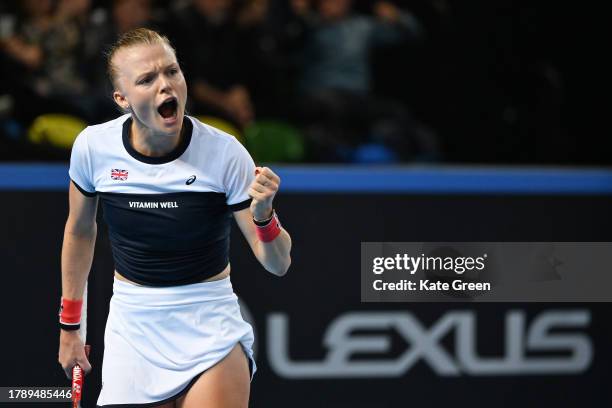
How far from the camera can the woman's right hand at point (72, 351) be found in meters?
4.10

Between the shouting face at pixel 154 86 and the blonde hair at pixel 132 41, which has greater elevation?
the blonde hair at pixel 132 41

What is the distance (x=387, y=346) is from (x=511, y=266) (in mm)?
718

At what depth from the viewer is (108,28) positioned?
21.2ft

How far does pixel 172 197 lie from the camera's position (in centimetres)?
379

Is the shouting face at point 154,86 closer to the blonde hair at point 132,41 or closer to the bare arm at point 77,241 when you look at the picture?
the blonde hair at point 132,41

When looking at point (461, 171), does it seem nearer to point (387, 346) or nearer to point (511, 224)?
point (511, 224)

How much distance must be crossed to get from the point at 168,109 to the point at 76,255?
661 millimetres

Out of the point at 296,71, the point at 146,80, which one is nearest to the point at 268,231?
the point at 146,80

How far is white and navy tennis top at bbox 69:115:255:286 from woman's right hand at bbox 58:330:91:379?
399 mm

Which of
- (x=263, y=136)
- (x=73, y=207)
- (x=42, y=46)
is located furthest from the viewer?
(x=42, y=46)

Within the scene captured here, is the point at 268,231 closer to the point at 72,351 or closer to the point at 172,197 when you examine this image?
the point at 172,197

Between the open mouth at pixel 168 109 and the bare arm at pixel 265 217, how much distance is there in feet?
1.12

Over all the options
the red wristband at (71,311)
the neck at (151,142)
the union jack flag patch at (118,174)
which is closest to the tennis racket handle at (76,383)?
the red wristband at (71,311)

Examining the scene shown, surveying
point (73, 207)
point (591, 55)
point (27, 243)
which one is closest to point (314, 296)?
point (27, 243)
